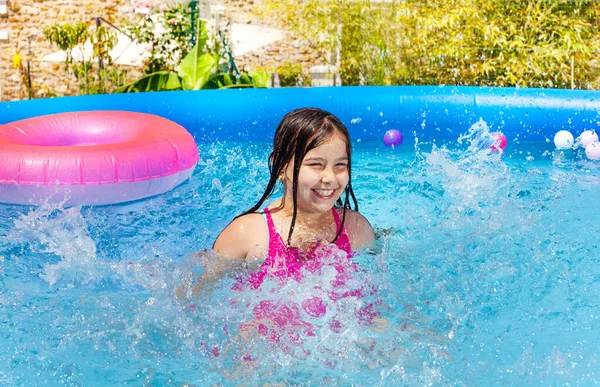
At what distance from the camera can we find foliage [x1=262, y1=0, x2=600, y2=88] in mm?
7340

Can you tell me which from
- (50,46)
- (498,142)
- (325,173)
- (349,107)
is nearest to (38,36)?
(50,46)

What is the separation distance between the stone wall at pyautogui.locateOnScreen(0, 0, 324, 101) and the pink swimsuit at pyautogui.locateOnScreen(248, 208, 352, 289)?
6112 mm

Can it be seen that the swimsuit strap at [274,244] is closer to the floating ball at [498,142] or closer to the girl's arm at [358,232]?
the girl's arm at [358,232]

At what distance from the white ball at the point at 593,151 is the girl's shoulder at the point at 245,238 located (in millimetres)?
3391

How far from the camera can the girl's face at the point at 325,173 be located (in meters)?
2.76

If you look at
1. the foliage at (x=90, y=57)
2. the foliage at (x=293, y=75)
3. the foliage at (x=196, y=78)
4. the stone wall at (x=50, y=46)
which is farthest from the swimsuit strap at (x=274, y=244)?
the stone wall at (x=50, y=46)

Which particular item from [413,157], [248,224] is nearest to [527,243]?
[248,224]

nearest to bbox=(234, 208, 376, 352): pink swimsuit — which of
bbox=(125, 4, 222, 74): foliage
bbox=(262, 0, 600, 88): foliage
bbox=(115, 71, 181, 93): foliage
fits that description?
bbox=(115, 71, 181, 93): foliage

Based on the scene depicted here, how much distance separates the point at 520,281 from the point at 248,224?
3.98 feet

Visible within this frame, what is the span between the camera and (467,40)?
7512 mm

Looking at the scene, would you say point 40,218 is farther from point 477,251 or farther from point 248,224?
point 477,251

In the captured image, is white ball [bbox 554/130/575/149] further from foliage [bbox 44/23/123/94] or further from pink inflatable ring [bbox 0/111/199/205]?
foliage [bbox 44/23/123/94]

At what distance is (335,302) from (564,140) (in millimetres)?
3602

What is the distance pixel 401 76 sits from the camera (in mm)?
7758
